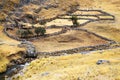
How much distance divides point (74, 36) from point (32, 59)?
17375 mm

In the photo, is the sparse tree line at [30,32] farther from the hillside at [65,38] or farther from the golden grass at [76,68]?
the golden grass at [76,68]

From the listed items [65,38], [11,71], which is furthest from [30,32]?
[11,71]

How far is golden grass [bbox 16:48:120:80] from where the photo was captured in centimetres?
6372

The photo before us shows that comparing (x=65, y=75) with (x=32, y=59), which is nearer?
(x=65, y=75)

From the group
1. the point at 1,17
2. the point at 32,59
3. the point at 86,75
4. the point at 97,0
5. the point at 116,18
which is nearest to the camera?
the point at 86,75

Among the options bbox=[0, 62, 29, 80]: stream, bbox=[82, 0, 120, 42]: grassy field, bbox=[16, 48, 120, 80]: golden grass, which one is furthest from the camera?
bbox=[82, 0, 120, 42]: grassy field

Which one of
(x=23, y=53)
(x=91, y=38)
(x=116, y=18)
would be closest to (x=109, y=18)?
(x=116, y=18)

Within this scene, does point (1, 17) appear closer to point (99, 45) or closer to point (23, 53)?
point (23, 53)

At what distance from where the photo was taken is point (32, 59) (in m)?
90.0

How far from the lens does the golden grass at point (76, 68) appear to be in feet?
209

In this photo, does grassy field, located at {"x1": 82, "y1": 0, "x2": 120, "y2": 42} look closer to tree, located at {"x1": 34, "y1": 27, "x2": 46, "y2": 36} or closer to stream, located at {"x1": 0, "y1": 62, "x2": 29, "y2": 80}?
tree, located at {"x1": 34, "y1": 27, "x2": 46, "y2": 36}

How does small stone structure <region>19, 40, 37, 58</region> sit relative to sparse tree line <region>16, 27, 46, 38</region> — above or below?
below

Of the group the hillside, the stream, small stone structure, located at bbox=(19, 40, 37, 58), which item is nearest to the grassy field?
the hillside

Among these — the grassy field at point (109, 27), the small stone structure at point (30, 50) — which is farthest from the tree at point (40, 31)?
the grassy field at point (109, 27)
